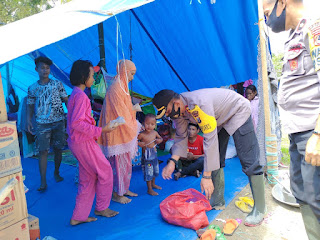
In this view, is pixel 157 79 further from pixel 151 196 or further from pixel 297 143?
pixel 297 143

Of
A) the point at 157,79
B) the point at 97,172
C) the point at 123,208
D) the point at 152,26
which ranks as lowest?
the point at 123,208

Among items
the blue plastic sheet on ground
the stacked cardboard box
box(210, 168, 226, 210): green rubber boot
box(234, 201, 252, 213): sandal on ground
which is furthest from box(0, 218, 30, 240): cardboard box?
box(234, 201, 252, 213): sandal on ground

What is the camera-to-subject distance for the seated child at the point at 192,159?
3.67 m

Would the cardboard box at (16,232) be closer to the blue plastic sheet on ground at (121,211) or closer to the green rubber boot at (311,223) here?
the blue plastic sheet on ground at (121,211)

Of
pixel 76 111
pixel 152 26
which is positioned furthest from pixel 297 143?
pixel 152 26

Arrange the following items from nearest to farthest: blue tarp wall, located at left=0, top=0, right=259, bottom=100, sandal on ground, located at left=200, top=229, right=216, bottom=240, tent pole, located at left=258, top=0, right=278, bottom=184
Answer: sandal on ground, located at left=200, top=229, right=216, bottom=240 → tent pole, located at left=258, top=0, right=278, bottom=184 → blue tarp wall, located at left=0, top=0, right=259, bottom=100

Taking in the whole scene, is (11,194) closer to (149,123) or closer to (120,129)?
(120,129)

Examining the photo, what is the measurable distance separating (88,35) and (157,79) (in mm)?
1447

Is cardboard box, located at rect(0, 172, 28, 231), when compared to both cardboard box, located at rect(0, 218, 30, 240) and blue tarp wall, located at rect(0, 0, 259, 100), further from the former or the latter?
blue tarp wall, located at rect(0, 0, 259, 100)

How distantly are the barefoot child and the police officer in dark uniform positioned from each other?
1817mm

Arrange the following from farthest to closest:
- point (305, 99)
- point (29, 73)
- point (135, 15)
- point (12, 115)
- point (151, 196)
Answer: point (29, 73), point (12, 115), point (135, 15), point (151, 196), point (305, 99)

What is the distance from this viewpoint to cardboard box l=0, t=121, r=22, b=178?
4.77ft

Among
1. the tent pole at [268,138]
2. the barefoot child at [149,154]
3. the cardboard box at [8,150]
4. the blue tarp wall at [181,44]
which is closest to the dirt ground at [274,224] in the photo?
the tent pole at [268,138]

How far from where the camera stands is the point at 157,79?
4.91 m
